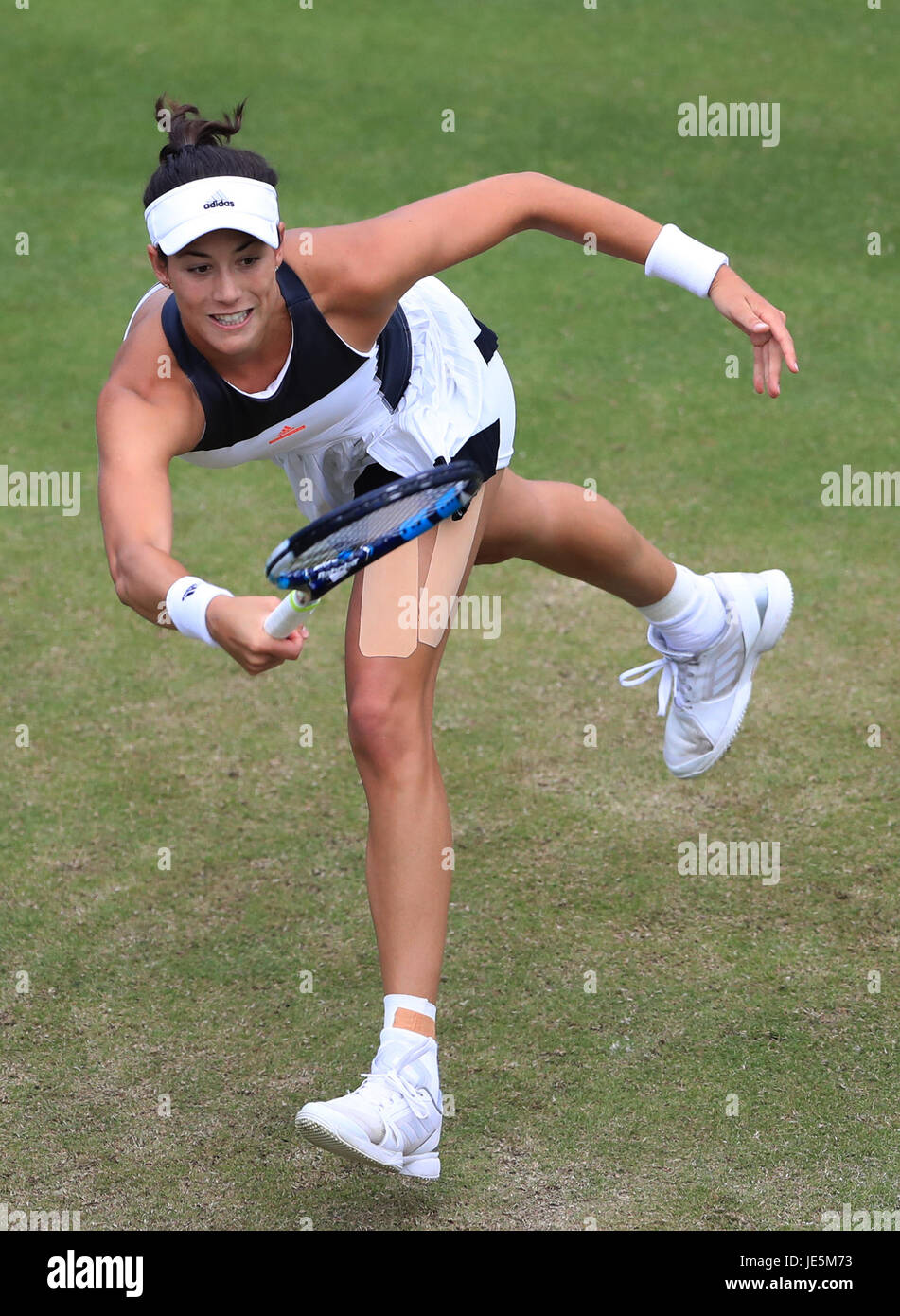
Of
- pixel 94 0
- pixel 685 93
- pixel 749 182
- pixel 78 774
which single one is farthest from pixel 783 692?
pixel 94 0

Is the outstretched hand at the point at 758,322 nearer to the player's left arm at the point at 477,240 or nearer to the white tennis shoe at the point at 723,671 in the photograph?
the player's left arm at the point at 477,240

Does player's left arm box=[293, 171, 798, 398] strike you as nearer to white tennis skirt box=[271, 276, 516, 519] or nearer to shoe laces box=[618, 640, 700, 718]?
white tennis skirt box=[271, 276, 516, 519]

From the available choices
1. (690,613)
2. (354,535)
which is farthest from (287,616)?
(690,613)

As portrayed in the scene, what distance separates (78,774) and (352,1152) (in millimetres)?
2141

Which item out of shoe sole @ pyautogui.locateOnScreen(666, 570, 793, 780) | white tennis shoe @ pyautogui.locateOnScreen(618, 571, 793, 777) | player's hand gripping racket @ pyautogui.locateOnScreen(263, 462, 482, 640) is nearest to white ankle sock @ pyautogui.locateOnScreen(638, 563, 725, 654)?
white tennis shoe @ pyautogui.locateOnScreen(618, 571, 793, 777)

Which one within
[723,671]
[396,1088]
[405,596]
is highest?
[723,671]

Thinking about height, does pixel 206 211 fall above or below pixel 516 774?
above

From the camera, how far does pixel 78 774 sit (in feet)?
15.8

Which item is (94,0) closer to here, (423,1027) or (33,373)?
(33,373)

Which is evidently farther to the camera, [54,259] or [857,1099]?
[54,259]

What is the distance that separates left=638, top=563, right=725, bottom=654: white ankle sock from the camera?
433 centimetres

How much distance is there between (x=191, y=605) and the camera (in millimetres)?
2742

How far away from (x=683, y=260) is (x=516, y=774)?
1756 millimetres

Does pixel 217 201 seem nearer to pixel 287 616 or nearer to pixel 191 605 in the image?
pixel 191 605
